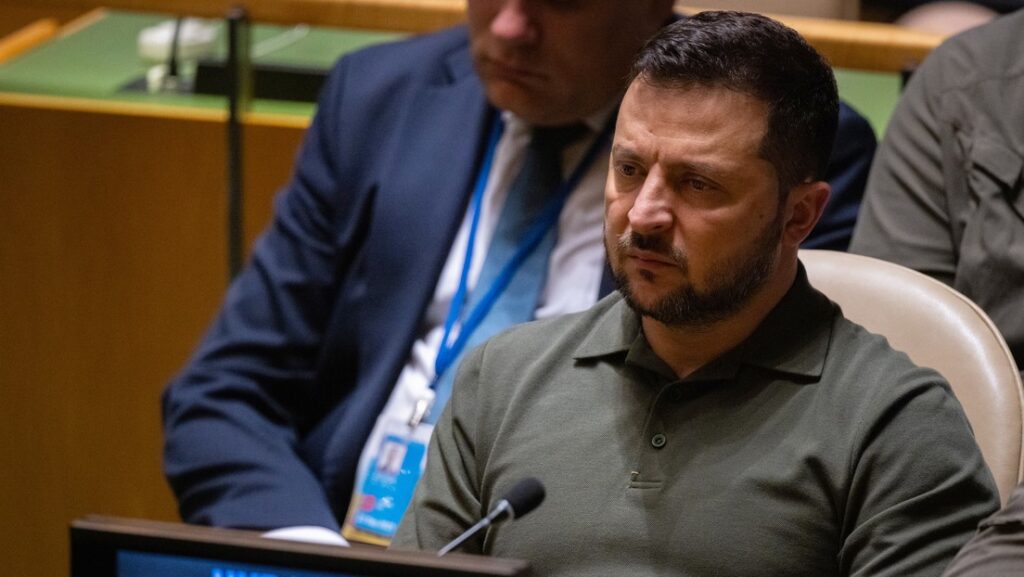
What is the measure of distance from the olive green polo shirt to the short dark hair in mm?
144

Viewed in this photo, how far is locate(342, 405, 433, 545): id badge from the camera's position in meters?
1.94

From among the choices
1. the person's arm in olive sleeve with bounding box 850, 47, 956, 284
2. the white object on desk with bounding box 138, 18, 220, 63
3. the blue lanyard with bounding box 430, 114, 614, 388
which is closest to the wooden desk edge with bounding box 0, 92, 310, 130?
the white object on desk with bounding box 138, 18, 220, 63

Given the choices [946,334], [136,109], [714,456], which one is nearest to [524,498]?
[714,456]

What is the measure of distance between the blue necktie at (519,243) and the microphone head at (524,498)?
30.1 inches

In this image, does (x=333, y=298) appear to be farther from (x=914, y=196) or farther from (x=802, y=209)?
(x=802, y=209)

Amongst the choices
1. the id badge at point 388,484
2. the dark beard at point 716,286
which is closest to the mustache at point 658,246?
the dark beard at point 716,286

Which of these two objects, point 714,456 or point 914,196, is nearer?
point 714,456

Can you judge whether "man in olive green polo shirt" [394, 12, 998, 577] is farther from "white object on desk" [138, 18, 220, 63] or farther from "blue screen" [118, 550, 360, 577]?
"white object on desk" [138, 18, 220, 63]

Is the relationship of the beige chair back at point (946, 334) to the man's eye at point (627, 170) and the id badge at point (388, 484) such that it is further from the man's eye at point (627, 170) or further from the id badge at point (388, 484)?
the id badge at point (388, 484)

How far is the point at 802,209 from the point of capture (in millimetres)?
1436

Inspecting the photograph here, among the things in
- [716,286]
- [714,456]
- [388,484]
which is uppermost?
[716,286]

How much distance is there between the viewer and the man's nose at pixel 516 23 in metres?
2.00

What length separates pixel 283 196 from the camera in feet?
7.54

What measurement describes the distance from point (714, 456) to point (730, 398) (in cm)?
6
